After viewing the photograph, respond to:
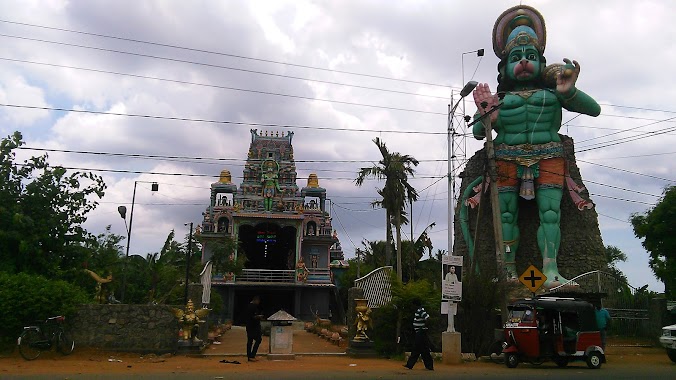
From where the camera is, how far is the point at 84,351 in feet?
44.4

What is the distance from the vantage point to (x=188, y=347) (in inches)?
542

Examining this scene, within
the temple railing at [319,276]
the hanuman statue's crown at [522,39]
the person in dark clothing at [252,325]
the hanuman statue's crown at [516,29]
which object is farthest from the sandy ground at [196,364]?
the temple railing at [319,276]

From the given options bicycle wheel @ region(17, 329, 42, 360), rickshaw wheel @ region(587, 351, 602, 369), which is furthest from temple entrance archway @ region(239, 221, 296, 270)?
rickshaw wheel @ region(587, 351, 602, 369)

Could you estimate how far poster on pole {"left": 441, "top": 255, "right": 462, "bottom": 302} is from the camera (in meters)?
13.5

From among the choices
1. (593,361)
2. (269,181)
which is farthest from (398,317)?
(269,181)

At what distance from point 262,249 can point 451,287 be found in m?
29.2

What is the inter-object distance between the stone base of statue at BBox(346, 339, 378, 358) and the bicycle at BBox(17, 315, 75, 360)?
691 cm

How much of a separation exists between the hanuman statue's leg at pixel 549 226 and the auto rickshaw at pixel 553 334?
1117 cm

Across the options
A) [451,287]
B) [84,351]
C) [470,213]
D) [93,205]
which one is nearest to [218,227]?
[470,213]

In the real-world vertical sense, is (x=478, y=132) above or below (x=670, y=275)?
above

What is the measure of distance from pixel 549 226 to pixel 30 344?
68.0 feet

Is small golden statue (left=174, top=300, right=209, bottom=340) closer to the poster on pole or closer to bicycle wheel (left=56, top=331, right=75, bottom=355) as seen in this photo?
bicycle wheel (left=56, top=331, right=75, bottom=355)

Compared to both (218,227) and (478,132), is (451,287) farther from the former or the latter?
(218,227)

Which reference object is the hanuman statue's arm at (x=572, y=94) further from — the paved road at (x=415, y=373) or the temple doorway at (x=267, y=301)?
the temple doorway at (x=267, y=301)
